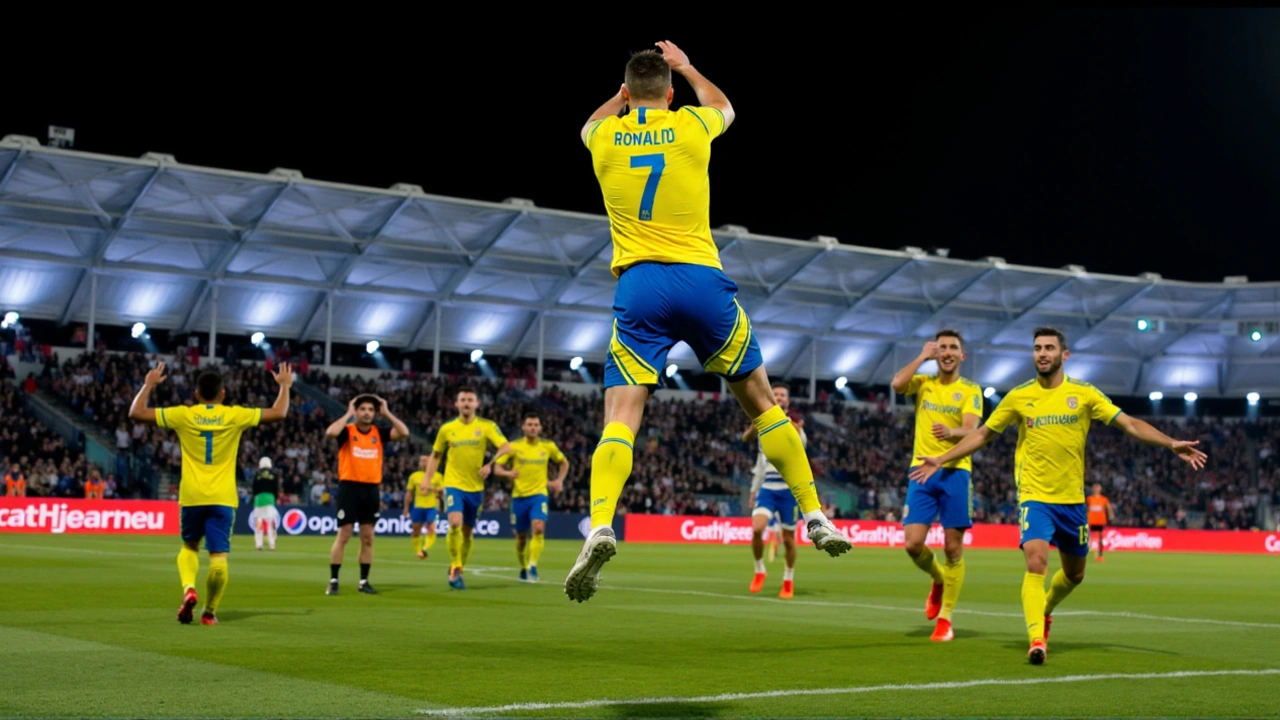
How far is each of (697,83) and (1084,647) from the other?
6506 millimetres

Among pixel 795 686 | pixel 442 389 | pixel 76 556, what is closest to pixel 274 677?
pixel 795 686

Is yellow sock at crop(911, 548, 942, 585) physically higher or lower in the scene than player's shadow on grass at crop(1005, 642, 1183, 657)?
higher

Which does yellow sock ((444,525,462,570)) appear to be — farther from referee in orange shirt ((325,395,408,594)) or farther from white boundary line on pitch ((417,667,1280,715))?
white boundary line on pitch ((417,667,1280,715))

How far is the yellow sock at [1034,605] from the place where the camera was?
10.1 metres

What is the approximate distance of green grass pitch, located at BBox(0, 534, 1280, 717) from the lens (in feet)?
24.7

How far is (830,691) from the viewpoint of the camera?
8141 mm

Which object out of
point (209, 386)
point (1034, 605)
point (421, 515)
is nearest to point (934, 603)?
point (1034, 605)

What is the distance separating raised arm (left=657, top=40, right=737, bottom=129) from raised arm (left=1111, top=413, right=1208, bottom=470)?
12.8 ft

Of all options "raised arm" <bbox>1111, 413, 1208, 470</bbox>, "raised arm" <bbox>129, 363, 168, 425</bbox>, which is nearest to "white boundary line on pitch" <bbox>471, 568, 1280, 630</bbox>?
"raised arm" <bbox>1111, 413, 1208, 470</bbox>

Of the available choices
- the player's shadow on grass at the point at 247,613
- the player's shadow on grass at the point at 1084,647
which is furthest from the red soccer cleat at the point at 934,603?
the player's shadow on grass at the point at 247,613

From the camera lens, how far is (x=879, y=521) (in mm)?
50594

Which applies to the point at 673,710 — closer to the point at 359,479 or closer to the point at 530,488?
the point at 359,479

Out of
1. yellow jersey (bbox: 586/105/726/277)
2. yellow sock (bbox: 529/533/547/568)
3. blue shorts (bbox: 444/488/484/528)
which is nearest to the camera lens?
yellow jersey (bbox: 586/105/726/277)

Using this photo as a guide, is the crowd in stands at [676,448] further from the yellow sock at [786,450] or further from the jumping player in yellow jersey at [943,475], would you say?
the yellow sock at [786,450]
